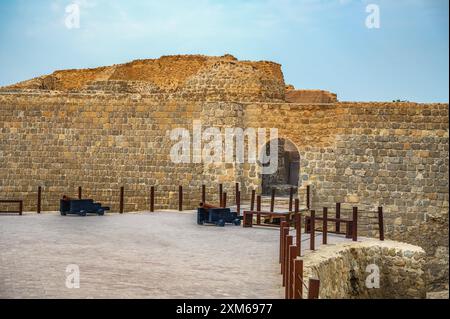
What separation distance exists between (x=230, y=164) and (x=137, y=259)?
35.3ft

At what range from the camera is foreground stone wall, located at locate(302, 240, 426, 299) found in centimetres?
1258

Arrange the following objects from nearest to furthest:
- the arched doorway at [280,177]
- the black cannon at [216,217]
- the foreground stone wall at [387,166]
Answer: the black cannon at [216,217]
the foreground stone wall at [387,166]
the arched doorway at [280,177]

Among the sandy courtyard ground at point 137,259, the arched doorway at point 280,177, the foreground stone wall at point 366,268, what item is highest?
the arched doorway at point 280,177

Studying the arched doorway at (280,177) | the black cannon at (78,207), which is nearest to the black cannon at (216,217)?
the black cannon at (78,207)

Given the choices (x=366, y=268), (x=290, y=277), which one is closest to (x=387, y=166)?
(x=366, y=268)

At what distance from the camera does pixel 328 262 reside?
41.3 ft

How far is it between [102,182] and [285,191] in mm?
7149

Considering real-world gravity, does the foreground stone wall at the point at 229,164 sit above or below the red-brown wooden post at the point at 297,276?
above

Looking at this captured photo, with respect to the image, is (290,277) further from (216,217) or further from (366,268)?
(216,217)

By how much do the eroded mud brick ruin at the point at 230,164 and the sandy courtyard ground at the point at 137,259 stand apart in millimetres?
Answer: 5332

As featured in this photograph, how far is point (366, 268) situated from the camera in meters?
14.9

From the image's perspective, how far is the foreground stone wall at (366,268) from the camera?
12578mm

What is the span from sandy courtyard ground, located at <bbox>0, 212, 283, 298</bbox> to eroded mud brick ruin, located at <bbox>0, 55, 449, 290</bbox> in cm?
533

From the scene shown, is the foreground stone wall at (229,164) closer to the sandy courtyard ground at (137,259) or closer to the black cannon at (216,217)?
the black cannon at (216,217)
